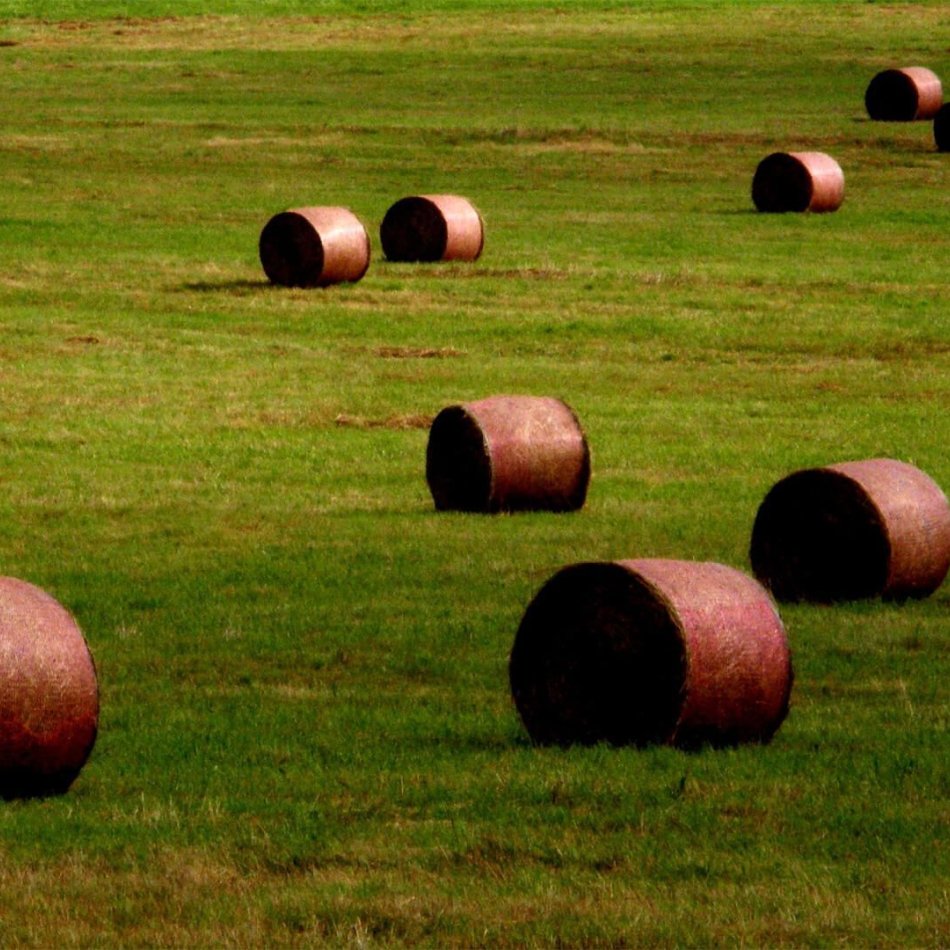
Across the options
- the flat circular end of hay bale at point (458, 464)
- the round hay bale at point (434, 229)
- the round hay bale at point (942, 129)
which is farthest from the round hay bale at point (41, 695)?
the round hay bale at point (942, 129)

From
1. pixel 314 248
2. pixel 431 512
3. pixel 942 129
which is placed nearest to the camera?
pixel 431 512

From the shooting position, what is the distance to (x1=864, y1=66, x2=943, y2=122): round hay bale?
57250mm

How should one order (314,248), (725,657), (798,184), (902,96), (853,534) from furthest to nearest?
(902,96)
(798,184)
(314,248)
(853,534)
(725,657)

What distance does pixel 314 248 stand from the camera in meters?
32.7

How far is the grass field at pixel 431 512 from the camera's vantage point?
897cm

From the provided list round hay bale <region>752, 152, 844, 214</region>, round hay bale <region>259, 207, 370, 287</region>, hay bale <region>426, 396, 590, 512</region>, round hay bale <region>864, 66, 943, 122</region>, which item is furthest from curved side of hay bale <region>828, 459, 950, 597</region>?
round hay bale <region>864, 66, 943, 122</region>

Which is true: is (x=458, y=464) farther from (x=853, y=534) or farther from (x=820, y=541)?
(x=853, y=534)

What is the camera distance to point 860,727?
38.0ft

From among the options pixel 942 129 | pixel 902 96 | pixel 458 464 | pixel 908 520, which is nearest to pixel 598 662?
pixel 908 520

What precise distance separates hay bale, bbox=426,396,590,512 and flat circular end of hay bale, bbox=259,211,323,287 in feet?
46.5

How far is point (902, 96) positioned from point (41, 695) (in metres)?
50.3

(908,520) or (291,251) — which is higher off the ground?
(908,520)

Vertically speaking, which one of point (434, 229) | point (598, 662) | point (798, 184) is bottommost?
point (798, 184)

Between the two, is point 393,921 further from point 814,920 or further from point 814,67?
point 814,67
